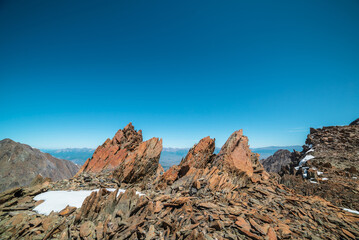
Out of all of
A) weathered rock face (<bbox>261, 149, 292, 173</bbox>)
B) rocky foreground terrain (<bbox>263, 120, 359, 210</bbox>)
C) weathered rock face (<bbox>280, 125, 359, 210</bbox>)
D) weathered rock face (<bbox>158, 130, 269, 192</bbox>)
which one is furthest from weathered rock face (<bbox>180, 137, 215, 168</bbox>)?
weathered rock face (<bbox>261, 149, 292, 173</bbox>)

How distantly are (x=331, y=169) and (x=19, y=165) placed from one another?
6166 inches

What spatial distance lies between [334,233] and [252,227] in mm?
7098

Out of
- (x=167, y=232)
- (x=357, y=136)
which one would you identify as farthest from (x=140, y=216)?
(x=357, y=136)

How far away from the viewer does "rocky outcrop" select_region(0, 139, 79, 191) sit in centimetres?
8094

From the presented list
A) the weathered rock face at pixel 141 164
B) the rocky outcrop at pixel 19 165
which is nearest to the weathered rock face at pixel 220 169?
the weathered rock face at pixel 141 164

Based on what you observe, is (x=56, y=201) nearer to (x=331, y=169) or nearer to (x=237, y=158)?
(x=237, y=158)

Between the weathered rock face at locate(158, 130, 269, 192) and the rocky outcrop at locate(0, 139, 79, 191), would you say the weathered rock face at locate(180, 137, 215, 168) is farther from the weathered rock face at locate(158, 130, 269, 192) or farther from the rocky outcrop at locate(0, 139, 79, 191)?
the rocky outcrop at locate(0, 139, 79, 191)

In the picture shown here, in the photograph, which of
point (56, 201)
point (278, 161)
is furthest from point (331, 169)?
point (278, 161)

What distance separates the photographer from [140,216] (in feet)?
35.3

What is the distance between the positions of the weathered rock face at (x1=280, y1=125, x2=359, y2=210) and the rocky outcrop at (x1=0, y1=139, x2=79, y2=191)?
13340 cm

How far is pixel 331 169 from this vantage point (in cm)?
2827

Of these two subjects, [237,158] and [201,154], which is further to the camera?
[201,154]

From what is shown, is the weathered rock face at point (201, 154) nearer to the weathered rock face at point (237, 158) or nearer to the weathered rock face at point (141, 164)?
the weathered rock face at point (237, 158)

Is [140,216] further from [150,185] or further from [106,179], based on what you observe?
[106,179]
